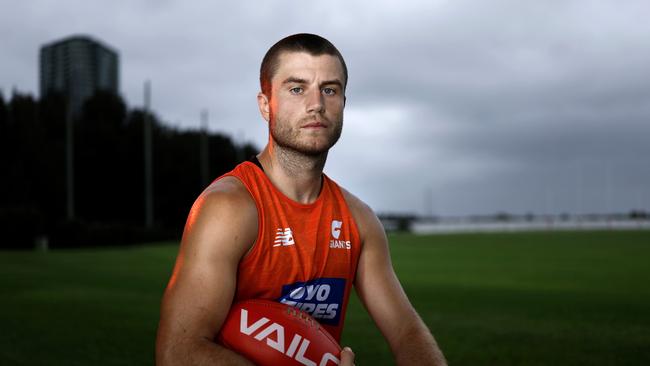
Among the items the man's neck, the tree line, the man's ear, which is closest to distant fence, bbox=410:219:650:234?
the tree line

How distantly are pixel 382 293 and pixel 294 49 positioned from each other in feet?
4.98

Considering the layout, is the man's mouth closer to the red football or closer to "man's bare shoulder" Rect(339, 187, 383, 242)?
"man's bare shoulder" Rect(339, 187, 383, 242)

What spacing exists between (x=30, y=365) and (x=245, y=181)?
4.43 metres

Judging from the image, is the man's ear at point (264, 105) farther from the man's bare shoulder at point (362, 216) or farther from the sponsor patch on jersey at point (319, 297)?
the sponsor patch on jersey at point (319, 297)

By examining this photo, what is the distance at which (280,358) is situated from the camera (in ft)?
10.7

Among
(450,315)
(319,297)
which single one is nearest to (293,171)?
(319,297)

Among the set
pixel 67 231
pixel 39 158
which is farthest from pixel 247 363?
pixel 39 158

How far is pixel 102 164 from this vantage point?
60.7m

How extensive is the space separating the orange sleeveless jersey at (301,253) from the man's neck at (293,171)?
2.7 inches

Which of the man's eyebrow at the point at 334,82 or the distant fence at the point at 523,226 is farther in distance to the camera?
the distant fence at the point at 523,226

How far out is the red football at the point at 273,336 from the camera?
326 centimetres

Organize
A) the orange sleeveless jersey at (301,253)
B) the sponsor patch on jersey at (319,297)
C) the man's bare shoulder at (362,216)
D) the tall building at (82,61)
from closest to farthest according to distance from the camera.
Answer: the orange sleeveless jersey at (301,253)
the sponsor patch on jersey at (319,297)
the man's bare shoulder at (362,216)
the tall building at (82,61)

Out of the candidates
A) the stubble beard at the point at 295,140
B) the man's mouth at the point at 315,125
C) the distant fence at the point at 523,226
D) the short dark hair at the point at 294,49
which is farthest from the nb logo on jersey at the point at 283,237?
the distant fence at the point at 523,226

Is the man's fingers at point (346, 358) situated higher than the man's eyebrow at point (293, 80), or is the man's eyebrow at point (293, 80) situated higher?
the man's eyebrow at point (293, 80)
